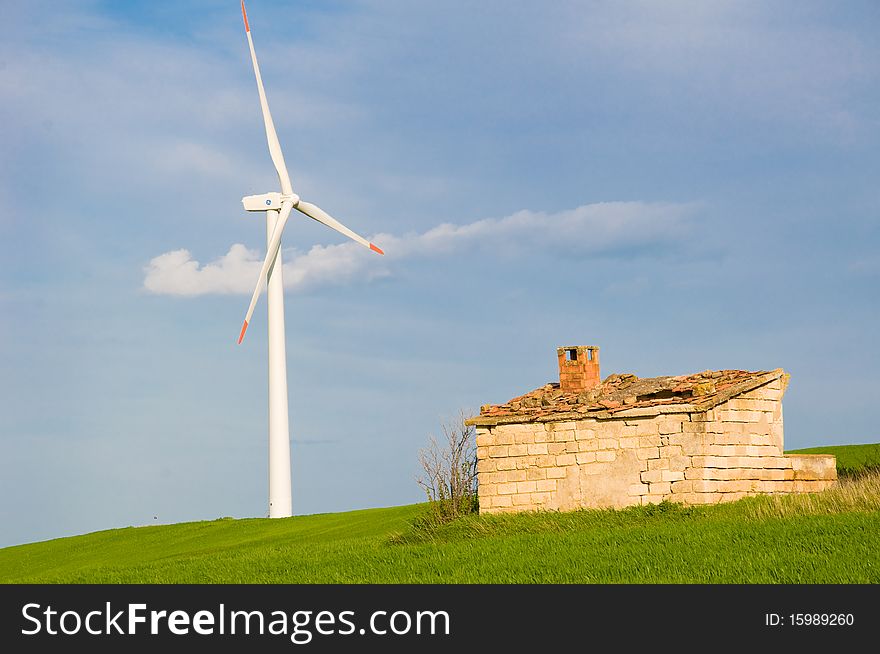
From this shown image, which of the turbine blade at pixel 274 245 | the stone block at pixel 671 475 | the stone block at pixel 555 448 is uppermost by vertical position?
the turbine blade at pixel 274 245

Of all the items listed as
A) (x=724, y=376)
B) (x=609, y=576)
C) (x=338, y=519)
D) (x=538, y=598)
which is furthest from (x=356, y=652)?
(x=338, y=519)

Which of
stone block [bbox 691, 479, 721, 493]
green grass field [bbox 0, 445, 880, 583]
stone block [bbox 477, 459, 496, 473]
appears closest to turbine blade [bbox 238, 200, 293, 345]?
green grass field [bbox 0, 445, 880, 583]

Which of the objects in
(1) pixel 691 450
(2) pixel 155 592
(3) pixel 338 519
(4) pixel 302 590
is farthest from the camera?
(3) pixel 338 519

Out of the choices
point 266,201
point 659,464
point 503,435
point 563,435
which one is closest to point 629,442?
point 659,464

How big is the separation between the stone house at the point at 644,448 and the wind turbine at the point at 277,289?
15.7 m

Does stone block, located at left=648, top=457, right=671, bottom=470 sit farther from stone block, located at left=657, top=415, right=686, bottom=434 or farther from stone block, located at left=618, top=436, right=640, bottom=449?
stone block, located at left=657, top=415, right=686, bottom=434

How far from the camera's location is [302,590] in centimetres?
1822

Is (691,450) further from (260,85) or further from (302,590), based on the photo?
(260,85)

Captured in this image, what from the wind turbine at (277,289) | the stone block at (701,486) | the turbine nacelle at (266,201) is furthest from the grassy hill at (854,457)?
the turbine nacelle at (266,201)

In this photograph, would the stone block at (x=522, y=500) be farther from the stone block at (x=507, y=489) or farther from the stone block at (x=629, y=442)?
the stone block at (x=629, y=442)

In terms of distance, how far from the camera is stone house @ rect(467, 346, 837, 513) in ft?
82.5

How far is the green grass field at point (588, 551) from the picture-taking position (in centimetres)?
1744

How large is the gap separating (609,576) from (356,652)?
5.93 meters

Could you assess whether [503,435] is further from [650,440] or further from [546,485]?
[650,440]
